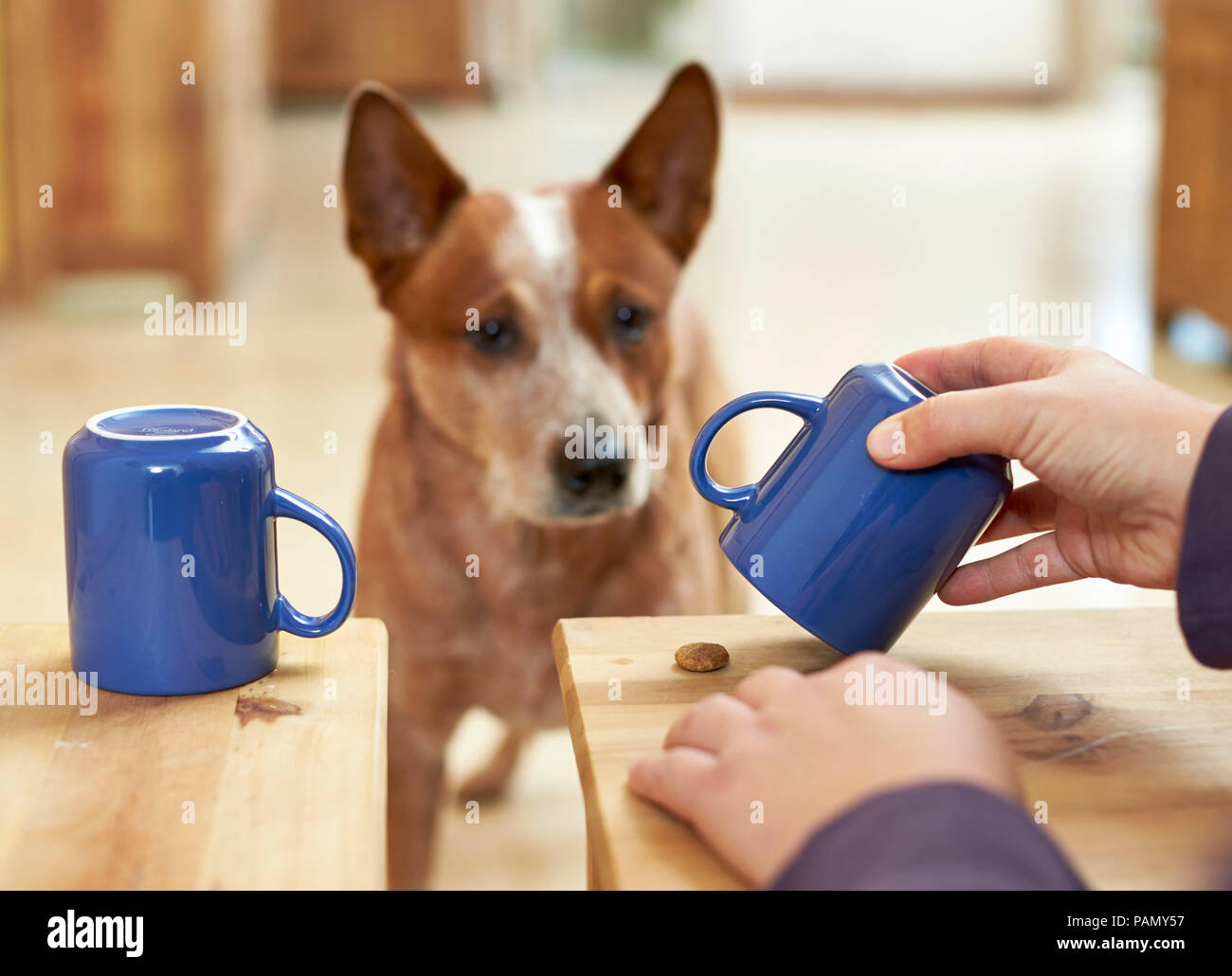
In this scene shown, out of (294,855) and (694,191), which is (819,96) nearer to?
(694,191)

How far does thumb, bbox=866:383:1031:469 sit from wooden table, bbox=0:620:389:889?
0.95 feet

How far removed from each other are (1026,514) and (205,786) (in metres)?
0.51

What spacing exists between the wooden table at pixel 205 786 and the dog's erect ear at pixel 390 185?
2.73 feet

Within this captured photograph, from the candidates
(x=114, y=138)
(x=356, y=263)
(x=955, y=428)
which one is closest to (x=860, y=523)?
(x=955, y=428)

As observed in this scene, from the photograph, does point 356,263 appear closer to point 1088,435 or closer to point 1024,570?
point 1024,570

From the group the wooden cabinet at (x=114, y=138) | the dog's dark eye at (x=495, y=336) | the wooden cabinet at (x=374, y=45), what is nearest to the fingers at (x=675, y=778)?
the dog's dark eye at (x=495, y=336)

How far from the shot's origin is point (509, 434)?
4.96 feet

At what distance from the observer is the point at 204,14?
3.80 m

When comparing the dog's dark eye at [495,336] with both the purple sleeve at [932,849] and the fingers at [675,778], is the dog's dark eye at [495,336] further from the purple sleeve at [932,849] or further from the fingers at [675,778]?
the purple sleeve at [932,849]

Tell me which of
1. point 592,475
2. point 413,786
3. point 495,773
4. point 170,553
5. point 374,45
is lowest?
point 495,773

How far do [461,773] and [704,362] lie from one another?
2.27 ft

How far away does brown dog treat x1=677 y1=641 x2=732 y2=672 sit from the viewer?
A: 73 cm

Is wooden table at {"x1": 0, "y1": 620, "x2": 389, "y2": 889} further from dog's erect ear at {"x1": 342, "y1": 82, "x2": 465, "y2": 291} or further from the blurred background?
the blurred background

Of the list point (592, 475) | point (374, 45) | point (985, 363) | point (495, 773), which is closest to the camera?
point (985, 363)
